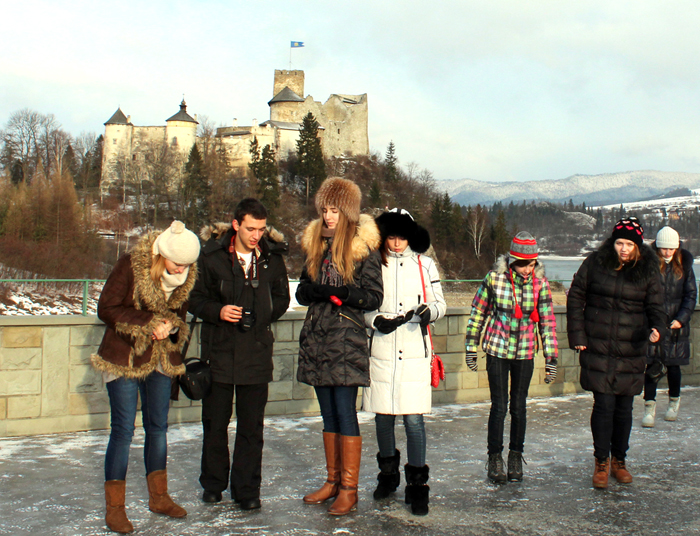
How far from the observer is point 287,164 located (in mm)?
77938

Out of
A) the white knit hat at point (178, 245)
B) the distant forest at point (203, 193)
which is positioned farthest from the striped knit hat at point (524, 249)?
the distant forest at point (203, 193)

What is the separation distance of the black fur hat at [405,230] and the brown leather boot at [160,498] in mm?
1981

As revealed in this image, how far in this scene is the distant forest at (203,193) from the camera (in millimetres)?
54469

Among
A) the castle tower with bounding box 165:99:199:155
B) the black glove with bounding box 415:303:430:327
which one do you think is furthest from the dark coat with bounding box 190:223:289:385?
the castle tower with bounding box 165:99:199:155

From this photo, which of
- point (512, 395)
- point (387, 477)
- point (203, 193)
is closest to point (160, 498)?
point (387, 477)

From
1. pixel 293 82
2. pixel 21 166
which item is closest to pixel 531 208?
pixel 293 82

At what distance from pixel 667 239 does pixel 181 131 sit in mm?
74997

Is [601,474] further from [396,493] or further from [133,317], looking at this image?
[133,317]

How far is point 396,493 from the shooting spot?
14.8 ft

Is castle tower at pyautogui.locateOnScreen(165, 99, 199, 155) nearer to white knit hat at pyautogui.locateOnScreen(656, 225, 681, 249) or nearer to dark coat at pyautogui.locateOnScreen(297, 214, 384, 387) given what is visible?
white knit hat at pyautogui.locateOnScreen(656, 225, 681, 249)

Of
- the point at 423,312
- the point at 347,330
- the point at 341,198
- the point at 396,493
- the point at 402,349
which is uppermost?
the point at 341,198

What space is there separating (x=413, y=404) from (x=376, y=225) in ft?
3.74

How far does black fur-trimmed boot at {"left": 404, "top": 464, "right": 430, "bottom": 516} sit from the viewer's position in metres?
4.12

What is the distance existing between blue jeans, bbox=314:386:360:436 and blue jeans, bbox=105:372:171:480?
93 centimetres
